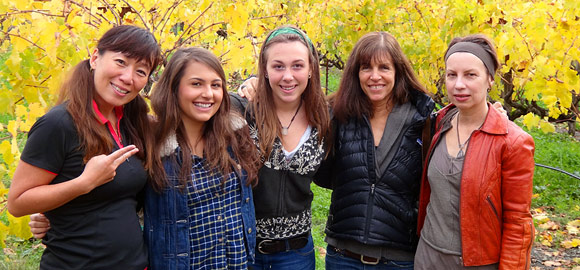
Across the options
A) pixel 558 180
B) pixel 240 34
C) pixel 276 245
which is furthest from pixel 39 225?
pixel 558 180

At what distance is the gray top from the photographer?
7.21ft

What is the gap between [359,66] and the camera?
2.62 meters

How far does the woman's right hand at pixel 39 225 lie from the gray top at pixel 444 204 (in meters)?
1.63

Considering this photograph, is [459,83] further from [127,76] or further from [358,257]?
[127,76]

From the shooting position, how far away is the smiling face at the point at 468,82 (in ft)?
7.20

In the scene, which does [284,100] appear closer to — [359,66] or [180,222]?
[359,66]

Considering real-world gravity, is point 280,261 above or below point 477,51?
below

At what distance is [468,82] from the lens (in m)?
2.20

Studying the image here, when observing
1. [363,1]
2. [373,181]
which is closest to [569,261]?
[363,1]

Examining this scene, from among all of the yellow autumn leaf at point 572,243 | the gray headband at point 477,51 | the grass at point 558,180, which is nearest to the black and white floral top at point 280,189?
the gray headband at point 477,51

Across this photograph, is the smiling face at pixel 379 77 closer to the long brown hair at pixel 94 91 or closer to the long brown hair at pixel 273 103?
the long brown hair at pixel 273 103

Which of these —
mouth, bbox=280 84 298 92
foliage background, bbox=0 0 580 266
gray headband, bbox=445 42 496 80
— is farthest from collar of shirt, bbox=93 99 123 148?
gray headband, bbox=445 42 496 80

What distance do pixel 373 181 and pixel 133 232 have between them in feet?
3.71

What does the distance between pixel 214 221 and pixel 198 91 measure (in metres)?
0.57
